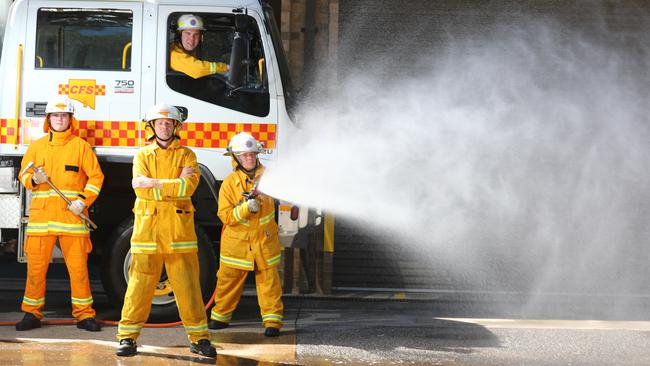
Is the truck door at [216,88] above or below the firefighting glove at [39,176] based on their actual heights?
above

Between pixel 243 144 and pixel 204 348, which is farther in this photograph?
pixel 243 144

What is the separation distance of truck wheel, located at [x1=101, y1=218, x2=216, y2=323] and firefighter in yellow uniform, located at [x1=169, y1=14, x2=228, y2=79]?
124 centimetres

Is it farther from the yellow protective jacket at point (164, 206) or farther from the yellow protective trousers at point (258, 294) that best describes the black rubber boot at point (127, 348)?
the yellow protective trousers at point (258, 294)

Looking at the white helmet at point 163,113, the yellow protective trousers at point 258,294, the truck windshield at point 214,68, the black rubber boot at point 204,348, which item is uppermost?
the truck windshield at point 214,68

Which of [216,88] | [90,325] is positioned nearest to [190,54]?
[216,88]

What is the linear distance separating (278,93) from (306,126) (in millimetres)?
527

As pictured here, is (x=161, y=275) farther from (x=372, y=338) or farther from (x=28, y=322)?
(x=372, y=338)

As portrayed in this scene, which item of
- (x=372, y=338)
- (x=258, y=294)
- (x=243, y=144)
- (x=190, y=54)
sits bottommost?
(x=372, y=338)

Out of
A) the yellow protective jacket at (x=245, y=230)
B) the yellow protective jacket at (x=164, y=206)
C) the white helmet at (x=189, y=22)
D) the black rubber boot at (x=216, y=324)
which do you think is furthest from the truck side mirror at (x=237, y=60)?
the black rubber boot at (x=216, y=324)

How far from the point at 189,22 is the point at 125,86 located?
27.4 inches

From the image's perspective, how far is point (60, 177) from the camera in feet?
26.2

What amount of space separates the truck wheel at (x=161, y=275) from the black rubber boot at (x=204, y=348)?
1037mm

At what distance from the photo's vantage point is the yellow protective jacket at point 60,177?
796 cm

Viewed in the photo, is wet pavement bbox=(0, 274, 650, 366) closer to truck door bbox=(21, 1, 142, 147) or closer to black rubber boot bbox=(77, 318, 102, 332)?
black rubber boot bbox=(77, 318, 102, 332)
